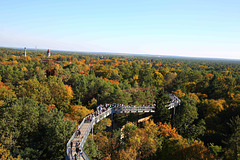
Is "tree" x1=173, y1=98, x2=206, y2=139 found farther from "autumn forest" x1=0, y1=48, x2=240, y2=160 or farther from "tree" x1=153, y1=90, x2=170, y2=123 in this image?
"tree" x1=153, y1=90, x2=170, y2=123

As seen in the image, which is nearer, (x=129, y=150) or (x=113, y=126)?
(x=129, y=150)

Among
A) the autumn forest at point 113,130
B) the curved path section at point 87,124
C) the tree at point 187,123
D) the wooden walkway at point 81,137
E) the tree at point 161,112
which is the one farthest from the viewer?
the tree at point 161,112

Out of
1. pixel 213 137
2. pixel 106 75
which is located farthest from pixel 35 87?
pixel 106 75

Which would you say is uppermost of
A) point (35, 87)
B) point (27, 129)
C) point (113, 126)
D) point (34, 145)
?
point (35, 87)

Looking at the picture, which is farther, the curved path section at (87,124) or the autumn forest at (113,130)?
the autumn forest at (113,130)

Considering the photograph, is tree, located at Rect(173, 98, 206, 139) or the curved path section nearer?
the curved path section

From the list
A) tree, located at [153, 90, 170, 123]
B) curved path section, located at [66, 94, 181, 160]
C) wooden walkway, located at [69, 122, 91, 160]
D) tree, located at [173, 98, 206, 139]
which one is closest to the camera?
curved path section, located at [66, 94, 181, 160]

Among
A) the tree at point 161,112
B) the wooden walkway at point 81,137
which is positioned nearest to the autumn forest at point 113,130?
the tree at point 161,112

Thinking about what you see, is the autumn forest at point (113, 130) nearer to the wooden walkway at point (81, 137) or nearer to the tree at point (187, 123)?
the tree at point (187, 123)

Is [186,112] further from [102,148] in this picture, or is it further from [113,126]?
[102,148]

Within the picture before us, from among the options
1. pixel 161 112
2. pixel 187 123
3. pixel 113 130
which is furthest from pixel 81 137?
pixel 187 123

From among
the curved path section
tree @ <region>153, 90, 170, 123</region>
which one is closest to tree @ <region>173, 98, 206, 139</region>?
tree @ <region>153, 90, 170, 123</region>
